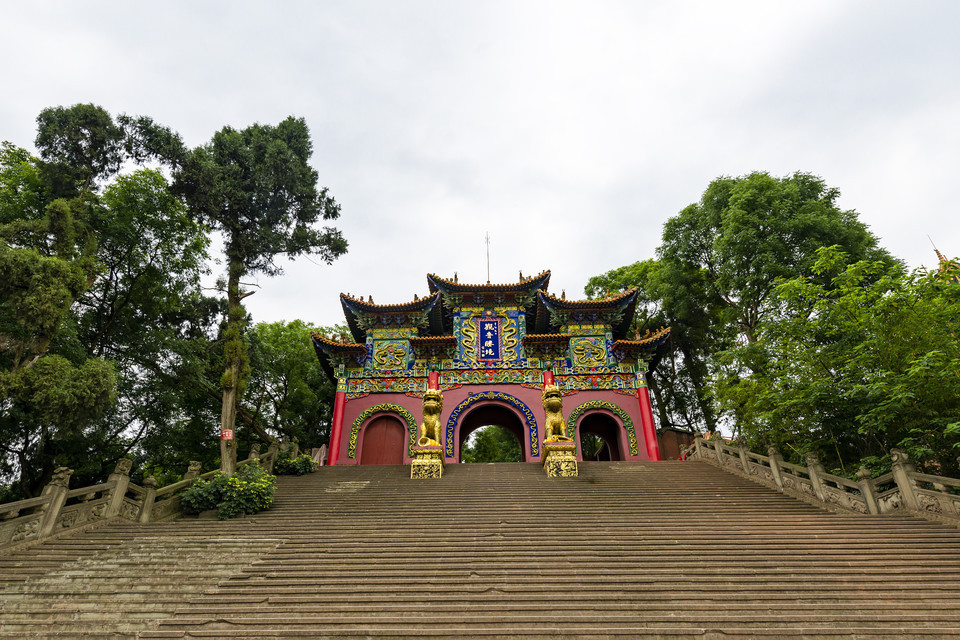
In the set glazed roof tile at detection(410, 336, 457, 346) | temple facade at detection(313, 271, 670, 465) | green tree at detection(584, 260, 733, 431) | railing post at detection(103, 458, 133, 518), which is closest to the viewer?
railing post at detection(103, 458, 133, 518)

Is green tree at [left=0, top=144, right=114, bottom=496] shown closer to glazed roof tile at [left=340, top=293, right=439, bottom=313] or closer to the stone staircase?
the stone staircase

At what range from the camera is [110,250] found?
11852 mm

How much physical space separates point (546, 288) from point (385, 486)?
1052cm

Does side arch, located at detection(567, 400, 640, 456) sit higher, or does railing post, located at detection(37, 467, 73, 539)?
side arch, located at detection(567, 400, 640, 456)

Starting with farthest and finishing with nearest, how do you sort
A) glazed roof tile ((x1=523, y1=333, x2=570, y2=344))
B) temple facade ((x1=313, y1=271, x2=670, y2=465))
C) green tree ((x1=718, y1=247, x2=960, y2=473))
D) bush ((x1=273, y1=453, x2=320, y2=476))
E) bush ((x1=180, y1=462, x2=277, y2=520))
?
glazed roof tile ((x1=523, y1=333, x2=570, y2=344)) < temple facade ((x1=313, y1=271, x2=670, y2=465)) < bush ((x1=273, y1=453, x2=320, y2=476)) < bush ((x1=180, y1=462, x2=277, y2=520)) < green tree ((x1=718, y1=247, x2=960, y2=473))

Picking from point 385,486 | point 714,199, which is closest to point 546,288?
point 714,199

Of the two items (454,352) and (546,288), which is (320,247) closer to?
(454,352)

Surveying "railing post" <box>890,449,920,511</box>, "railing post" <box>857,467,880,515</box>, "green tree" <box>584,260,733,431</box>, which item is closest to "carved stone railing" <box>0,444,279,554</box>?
"railing post" <box>857,467,880,515</box>

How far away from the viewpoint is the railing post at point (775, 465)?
9469mm

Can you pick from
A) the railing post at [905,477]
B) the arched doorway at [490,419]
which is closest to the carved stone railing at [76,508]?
the arched doorway at [490,419]

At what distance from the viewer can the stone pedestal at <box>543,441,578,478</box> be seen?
1109 cm

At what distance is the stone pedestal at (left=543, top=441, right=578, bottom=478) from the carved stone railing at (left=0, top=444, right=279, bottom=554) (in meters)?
7.46

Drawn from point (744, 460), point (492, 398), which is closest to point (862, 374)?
point (744, 460)

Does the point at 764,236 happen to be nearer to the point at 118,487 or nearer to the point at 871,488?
the point at 871,488
